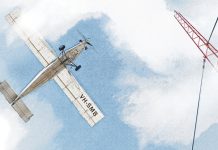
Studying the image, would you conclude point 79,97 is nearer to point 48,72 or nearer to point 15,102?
point 48,72

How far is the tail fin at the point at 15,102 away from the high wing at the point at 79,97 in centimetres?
1008

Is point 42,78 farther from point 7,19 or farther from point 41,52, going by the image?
point 7,19

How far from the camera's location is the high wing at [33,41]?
7912cm

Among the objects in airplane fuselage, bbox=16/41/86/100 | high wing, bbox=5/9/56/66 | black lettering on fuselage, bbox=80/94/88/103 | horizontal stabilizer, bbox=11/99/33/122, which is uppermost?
high wing, bbox=5/9/56/66

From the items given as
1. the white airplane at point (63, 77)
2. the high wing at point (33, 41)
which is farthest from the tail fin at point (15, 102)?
the high wing at point (33, 41)

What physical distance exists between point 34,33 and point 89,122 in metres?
17.7

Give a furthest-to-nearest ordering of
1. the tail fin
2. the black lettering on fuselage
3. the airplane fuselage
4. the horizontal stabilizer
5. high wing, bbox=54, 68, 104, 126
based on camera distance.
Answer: the black lettering on fuselage < high wing, bbox=54, 68, 104, 126 < the horizontal stabilizer < the tail fin < the airplane fuselage

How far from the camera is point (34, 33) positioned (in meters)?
79.9

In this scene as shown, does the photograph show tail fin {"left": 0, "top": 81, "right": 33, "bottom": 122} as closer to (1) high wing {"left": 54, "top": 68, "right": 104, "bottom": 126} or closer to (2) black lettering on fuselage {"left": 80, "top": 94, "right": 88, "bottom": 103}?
(1) high wing {"left": 54, "top": 68, "right": 104, "bottom": 126}

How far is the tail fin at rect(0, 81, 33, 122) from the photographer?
7056 centimetres

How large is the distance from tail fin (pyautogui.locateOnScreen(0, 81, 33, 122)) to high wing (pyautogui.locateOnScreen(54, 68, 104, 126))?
10.1 metres

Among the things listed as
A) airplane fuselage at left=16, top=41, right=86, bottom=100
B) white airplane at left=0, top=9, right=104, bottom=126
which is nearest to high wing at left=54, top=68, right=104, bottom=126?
white airplane at left=0, top=9, right=104, bottom=126

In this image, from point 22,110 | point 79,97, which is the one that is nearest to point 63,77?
point 79,97

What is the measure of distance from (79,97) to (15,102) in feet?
41.9
